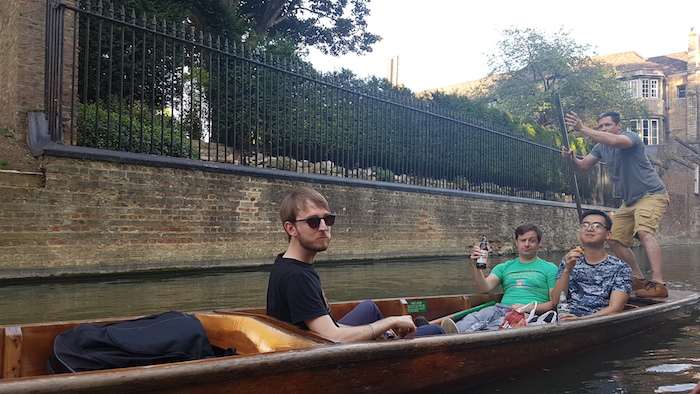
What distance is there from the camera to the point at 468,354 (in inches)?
118

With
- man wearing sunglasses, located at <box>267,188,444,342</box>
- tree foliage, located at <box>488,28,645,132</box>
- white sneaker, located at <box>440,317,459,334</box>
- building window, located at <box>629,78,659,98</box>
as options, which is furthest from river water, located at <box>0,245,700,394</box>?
building window, located at <box>629,78,659,98</box>

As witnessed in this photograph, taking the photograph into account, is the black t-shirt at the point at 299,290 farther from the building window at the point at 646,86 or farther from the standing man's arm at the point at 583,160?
the building window at the point at 646,86

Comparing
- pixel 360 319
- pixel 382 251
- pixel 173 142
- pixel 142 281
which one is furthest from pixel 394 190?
pixel 360 319

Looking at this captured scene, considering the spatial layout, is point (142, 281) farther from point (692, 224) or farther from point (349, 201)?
point (692, 224)

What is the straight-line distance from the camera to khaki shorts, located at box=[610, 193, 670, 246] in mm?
5559

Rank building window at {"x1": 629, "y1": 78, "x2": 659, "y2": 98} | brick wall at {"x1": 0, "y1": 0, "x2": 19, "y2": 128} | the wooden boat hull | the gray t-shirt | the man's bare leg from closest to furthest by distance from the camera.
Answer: the wooden boat hull, the man's bare leg, the gray t-shirt, brick wall at {"x1": 0, "y1": 0, "x2": 19, "y2": 128}, building window at {"x1": 629, "y1": 78, "x2": 659, "y2": 98}

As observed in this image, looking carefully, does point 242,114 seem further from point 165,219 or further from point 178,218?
point 165,219

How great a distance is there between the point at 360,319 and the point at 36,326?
1624 mm

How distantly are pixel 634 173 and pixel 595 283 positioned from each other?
6.75ft

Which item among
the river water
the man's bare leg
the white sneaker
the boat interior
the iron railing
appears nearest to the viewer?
the boat interior

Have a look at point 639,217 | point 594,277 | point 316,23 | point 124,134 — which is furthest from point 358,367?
point 316,23

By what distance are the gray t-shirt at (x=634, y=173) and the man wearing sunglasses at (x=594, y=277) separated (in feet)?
5.97

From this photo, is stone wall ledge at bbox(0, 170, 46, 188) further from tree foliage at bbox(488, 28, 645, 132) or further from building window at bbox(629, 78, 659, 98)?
building window at bbox(629, 78, 659, 98)

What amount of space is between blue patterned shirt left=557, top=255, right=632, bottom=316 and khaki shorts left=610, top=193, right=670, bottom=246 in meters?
1.59
